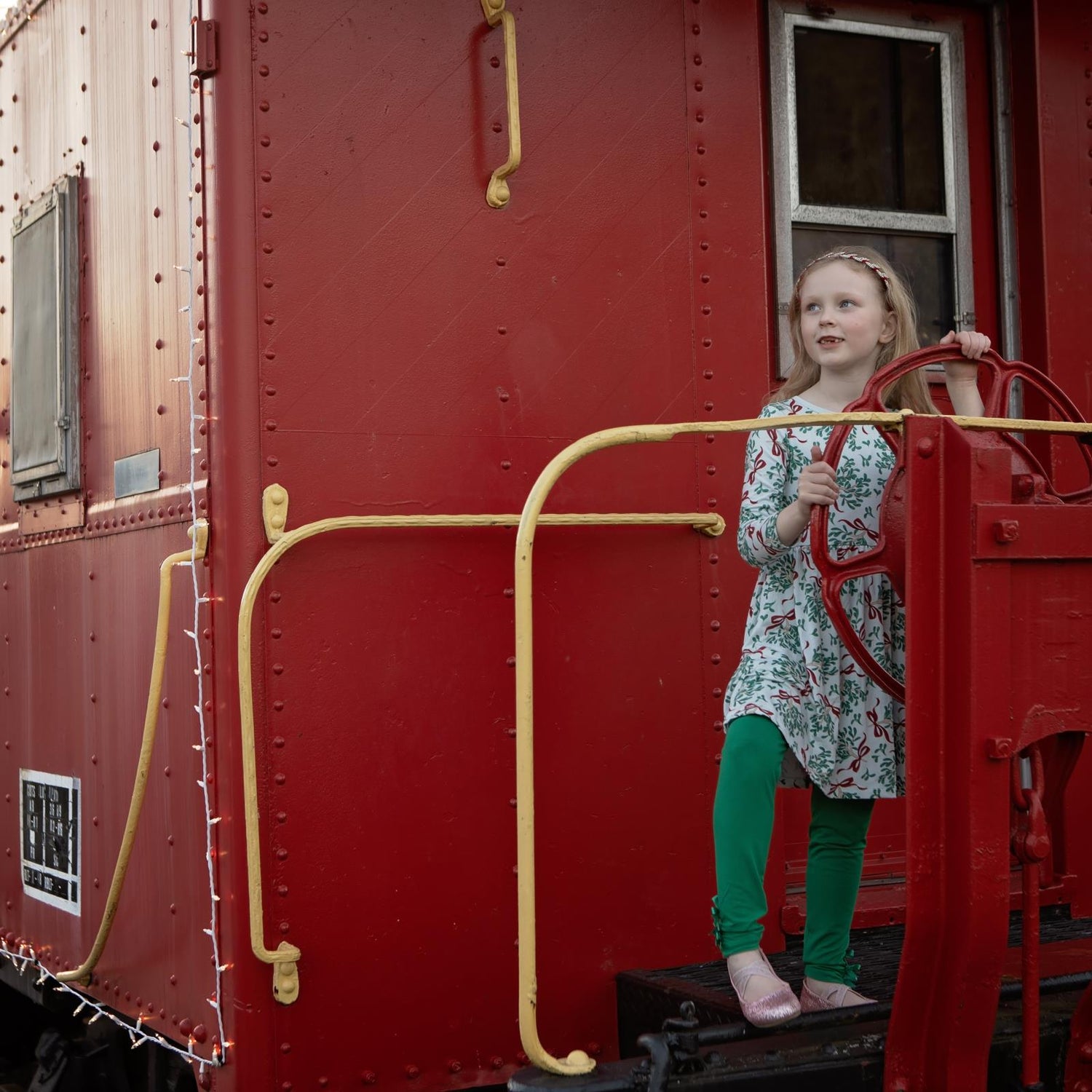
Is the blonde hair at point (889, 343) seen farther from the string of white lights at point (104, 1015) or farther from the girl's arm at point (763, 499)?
the string of white lights at point (104, 1015)

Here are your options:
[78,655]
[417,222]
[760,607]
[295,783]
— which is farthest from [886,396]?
[78,655]

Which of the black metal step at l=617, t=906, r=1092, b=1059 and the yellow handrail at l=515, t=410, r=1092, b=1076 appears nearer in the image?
the yellow handrail at l=515, t=410, r=1092, b=1076

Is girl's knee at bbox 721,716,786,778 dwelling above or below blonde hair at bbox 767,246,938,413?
below

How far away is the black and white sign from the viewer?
13.1 feet

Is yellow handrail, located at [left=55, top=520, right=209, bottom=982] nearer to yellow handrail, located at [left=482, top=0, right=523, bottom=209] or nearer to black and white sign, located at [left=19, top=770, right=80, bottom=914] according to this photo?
black and white sign, located at [left=19, top=770, right=80, bottom=914]

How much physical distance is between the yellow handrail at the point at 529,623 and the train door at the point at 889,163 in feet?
3.60

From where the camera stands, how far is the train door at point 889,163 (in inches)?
148

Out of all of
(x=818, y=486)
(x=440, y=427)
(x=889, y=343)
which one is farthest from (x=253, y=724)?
(x=889, y=343)

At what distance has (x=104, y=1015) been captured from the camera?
381 centimetres

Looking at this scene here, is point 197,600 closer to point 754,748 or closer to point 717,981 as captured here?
point 754,748

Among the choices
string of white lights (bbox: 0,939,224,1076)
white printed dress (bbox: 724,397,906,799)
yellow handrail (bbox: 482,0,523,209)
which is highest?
yellow handrail (bbox: 482,0,523,209)

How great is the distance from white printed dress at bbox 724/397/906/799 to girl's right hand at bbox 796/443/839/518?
15 cm

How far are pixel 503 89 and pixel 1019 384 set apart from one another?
1590 millimetres

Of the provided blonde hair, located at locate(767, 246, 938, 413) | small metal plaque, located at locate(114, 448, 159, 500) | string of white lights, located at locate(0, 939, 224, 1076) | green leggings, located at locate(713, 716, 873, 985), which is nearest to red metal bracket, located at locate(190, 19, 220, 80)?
small metal plaque, located at locate(114, 448, 159, 500)
